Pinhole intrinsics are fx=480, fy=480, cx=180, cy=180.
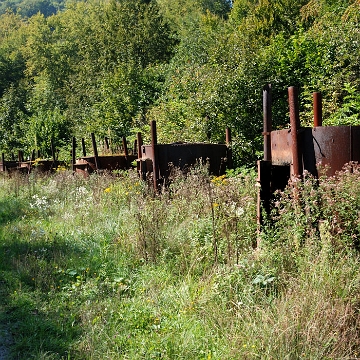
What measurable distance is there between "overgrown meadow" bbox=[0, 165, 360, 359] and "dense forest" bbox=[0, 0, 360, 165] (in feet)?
24.3

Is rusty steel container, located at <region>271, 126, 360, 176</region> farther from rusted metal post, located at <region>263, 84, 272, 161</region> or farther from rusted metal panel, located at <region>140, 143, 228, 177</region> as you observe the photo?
rusted metal panel, located at <region>140, 143, 228, 177</region>

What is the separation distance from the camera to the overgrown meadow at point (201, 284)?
3.61m

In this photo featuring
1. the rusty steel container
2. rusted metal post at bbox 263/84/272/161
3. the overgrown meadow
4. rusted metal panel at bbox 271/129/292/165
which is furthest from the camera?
rusted metal post at bbox 263/84/272/161

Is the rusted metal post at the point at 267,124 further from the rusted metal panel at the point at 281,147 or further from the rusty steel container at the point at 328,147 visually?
the rusty steel container at the point at 328,147

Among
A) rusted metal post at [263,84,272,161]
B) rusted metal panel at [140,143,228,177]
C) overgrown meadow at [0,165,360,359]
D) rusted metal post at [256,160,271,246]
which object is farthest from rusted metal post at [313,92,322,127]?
rusted metal panel at [140,143,228,177]

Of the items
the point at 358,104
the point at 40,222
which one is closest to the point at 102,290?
the point at 40,222

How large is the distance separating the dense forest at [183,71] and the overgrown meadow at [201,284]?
7393 mm

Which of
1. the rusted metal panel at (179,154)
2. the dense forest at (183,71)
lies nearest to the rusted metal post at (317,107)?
the rusted metal panel at (179,154)

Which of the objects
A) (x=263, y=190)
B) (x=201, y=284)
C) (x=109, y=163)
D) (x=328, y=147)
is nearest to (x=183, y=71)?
(x=109, y=163)

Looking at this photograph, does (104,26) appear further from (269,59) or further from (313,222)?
(313,222)

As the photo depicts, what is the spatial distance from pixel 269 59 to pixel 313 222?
1221 centimetres

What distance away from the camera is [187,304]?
14.6 ft

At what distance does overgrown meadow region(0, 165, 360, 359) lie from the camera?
3613mm

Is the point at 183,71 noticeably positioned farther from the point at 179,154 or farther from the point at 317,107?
the point at 317,107
